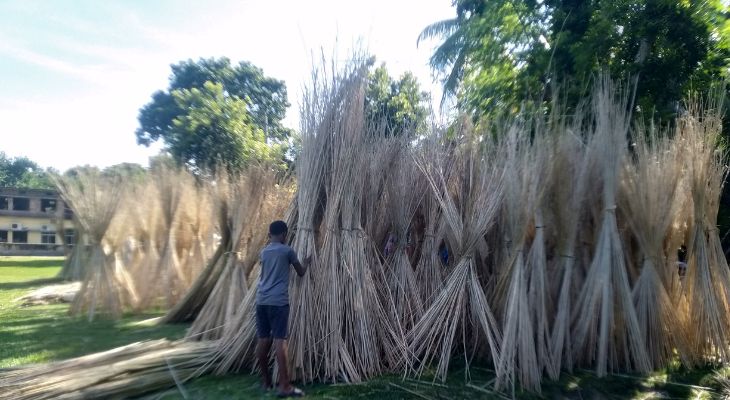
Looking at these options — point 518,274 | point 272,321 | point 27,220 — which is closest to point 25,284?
point 272,321

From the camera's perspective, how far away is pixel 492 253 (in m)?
5.72

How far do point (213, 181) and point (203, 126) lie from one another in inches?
344

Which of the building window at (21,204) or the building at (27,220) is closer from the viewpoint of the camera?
the building at (27,220)

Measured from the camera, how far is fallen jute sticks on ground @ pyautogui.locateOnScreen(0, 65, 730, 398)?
4.68 m

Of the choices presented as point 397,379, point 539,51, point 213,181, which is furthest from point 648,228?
point 213,181

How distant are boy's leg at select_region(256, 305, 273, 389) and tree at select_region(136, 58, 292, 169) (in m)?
2.61

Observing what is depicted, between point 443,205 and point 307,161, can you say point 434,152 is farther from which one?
point 307,161

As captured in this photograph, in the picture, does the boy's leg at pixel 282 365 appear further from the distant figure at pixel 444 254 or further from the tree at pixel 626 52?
the tree at pixel 626 52

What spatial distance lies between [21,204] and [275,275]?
36.3 meters

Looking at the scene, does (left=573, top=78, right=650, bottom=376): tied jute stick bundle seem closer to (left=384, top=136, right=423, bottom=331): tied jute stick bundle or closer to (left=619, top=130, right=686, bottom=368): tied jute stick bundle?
(left=619, top=130, right=686, bottom=368): tied jute stick bundle

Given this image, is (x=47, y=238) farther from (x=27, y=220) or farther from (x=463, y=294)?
(x=463, y=294)

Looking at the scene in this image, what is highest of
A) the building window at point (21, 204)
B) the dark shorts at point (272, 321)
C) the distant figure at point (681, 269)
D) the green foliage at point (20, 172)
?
the green foliage at point (20, 172)

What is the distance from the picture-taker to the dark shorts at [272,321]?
4273 millimetres

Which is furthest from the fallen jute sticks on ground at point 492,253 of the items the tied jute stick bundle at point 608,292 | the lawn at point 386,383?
the lawn at point 386,383
